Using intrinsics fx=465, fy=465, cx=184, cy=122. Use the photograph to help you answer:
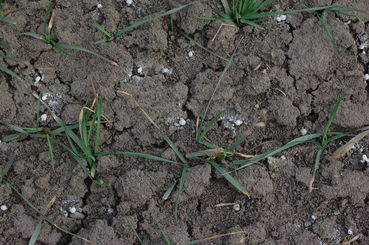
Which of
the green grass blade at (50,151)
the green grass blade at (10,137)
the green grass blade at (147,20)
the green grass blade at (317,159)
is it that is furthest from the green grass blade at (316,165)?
the green grass blade at (10,137)

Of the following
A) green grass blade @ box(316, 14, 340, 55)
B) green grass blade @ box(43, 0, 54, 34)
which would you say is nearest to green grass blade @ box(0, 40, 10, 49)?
green grass blade @ box(43, 0, 54, 34)

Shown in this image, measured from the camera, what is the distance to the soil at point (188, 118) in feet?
6.25

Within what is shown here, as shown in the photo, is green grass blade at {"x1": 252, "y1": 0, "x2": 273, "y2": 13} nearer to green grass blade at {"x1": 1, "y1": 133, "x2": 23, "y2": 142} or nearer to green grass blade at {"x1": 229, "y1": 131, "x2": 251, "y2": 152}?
green grass blade at {"x1": 229, "y1": 131, "x2": 251, "y2": 152}

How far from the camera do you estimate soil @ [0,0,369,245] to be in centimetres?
190

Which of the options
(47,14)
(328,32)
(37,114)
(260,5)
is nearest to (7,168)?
(37,114)

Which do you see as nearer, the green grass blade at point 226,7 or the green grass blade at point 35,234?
the green grass blade at point 35,234

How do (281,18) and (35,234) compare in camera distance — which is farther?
(281,18)

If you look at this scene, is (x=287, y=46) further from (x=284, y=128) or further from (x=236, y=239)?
(x=236, y=239)

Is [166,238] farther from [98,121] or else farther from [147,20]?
[147,20]

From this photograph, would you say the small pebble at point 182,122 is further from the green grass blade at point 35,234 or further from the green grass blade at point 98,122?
the green grass blade at point 35,234

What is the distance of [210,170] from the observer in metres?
1.92

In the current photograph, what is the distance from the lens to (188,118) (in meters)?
1.98

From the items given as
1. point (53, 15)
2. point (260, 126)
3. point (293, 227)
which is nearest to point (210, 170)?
point (260, 126)

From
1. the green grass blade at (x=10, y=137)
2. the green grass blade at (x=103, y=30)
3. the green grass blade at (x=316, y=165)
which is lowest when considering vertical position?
the green grass blade at (x=10, y=137)
